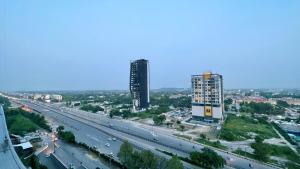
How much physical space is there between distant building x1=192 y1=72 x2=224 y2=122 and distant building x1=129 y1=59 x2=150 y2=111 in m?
16.5

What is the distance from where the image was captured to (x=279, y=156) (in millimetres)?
23656

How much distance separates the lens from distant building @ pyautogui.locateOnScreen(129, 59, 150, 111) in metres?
55.2

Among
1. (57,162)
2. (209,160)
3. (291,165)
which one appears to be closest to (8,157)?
(57,162)

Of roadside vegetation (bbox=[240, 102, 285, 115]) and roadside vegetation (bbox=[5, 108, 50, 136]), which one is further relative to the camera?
roadside vegetation (bbox=[240, 102, 285, 115])

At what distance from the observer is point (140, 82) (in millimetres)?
55344

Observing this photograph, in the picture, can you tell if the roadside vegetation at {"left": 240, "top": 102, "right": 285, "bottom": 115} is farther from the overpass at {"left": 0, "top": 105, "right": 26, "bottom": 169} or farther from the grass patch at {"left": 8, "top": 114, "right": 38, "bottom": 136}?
the overpass at {"left": 0, "top": 105, "right": 26, "bottom": 169}

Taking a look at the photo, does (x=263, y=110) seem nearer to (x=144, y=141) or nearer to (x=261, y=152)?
(x=261, y=152)

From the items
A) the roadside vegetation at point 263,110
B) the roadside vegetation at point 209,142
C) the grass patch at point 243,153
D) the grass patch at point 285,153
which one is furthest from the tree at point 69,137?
the roadside vegetation at point 263,110

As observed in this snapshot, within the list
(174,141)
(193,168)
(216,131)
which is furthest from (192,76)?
(193,168)

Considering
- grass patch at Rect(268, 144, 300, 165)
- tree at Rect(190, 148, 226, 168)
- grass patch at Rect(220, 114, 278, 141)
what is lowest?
grass patch at Rect(268, 144, 300, 165)

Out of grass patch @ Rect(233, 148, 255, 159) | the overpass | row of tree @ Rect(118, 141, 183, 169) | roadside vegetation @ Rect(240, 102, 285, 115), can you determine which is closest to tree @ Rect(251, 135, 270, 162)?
grass patch @ Rect(233, 148, 255, 159)

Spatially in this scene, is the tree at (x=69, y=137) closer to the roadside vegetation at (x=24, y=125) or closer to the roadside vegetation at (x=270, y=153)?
the roadside vegetation at (x=24, y=125)

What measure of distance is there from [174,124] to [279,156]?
1846 centimetres

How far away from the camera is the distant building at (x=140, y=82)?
55250mm
